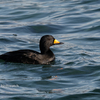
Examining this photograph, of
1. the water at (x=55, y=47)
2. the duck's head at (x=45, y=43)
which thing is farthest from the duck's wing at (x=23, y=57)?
the duck's head at (x=45, y=43)

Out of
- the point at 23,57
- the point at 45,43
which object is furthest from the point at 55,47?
the point at 23,57

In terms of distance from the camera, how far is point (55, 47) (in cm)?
1070

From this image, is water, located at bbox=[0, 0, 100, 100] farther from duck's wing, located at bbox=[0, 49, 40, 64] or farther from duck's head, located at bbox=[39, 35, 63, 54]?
duck's head, located at bbox=[39, 35, 63, 54]

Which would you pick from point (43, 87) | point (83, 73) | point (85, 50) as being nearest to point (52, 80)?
point (43, 87)

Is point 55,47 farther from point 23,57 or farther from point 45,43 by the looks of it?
point 23,57

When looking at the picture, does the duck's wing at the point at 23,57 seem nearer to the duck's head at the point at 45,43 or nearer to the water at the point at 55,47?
the water at the point at 55,47

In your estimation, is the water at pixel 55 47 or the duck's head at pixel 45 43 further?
the duck's head at pixel 45 43

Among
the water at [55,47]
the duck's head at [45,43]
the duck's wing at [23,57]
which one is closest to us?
the water at [55,47]

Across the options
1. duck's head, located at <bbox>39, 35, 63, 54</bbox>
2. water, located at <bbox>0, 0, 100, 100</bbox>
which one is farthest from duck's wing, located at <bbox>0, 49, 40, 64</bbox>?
duck's head, located at <bbox>39, 35, 63, 54</bbox>

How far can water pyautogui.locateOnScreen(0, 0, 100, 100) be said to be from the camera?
22.0 ft

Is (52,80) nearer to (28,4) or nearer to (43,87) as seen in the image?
(43,87)

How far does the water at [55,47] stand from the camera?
6719 millimetres

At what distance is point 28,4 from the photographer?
1727 cm

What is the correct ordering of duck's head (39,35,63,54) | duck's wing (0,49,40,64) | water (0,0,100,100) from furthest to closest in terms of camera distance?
duck's head (39,35,63,54), duck's wing (0,49,40,64), water (0,0,100,100)
